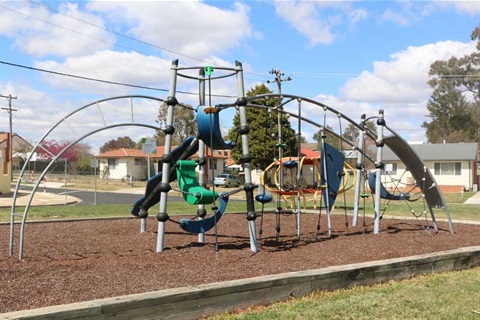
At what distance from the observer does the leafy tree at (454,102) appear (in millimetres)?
56656

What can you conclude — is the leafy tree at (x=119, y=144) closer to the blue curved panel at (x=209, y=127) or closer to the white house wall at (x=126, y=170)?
the white house wall at (x=126, y=170)

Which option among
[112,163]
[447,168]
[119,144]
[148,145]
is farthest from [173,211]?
[119,144]

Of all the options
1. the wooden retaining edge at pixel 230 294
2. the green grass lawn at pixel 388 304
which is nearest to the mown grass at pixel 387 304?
the green grass lawn at pixel 388 304

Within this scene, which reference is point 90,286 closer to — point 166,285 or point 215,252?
point 166,285

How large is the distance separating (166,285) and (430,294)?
2.91 m

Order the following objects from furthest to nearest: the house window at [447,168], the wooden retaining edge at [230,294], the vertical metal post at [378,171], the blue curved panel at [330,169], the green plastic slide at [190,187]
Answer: the house window at [447,168]
the vertical metal post at [378,171]
the blue curved panel at [330,169]
the green plastic slide at [190,187]
the wooden retaining edge at [230,294]

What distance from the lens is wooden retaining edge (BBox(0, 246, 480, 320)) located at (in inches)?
163

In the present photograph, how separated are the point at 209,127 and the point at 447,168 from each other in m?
40.8

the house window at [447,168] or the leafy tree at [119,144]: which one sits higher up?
the leafy tree at [119,144]

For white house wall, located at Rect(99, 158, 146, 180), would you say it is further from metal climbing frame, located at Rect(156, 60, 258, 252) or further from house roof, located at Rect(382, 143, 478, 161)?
metal climbing frame, located at Rect(156, 60, 258, 252)

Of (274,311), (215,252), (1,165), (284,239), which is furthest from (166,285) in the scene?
(1,165)

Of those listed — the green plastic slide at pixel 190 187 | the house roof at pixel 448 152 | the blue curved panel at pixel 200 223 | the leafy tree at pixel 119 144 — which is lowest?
the blue curved panel at pixel 200 223

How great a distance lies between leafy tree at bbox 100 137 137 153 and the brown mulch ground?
83180 mm

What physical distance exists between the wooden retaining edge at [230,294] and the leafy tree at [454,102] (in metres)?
55.0
